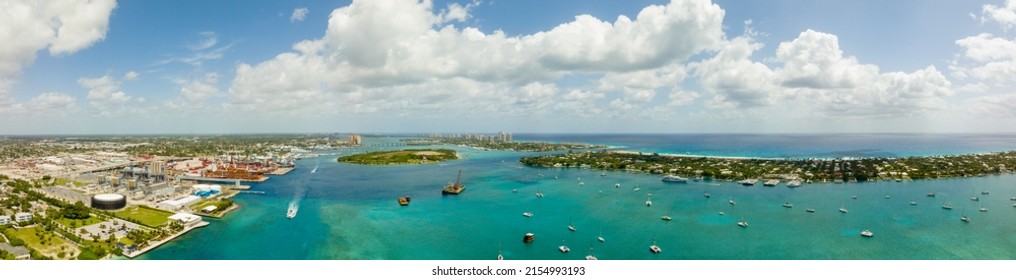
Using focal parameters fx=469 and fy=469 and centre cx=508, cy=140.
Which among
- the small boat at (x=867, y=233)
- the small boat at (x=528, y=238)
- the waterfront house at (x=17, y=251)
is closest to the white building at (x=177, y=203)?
the waterfront house at (x=17, y=251)

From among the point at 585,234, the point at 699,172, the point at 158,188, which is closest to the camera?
the point at 585,234

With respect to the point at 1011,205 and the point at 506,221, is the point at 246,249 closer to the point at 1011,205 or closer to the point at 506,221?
the point at 506,221

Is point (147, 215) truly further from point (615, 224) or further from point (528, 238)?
point (615, 224)

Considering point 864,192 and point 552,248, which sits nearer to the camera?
point 552,248

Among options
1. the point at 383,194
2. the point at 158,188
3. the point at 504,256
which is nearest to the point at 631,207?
the point at 504,256

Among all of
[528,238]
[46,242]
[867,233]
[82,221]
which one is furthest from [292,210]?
[867,233]

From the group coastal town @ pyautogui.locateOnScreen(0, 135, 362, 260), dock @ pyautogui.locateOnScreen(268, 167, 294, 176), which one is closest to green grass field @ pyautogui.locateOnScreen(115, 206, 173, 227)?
coastal town @ pyautogui.locateOnScreen(0, 135, 362, 260)

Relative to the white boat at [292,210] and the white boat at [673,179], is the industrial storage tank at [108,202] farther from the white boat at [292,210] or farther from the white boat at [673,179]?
the white boat at [673,179]

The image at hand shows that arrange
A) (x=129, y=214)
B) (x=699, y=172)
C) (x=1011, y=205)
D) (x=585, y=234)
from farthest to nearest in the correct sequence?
(x=699, y=172)
(x=1011, y=205)
(x=129, y=214)
(x=585, y=234)
